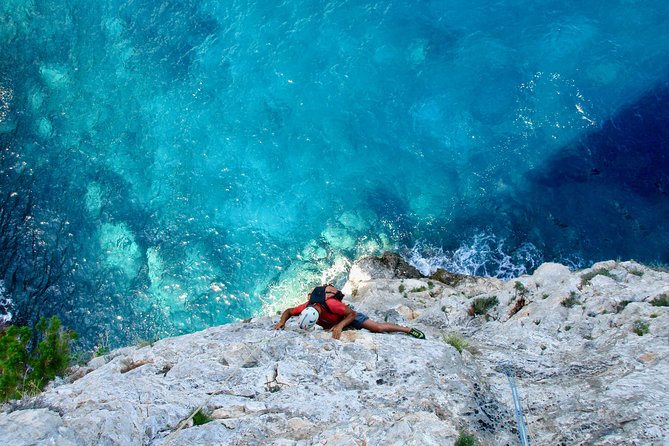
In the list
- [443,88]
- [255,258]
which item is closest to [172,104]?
[255,258]

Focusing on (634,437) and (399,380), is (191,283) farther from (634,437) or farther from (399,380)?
(634,437)

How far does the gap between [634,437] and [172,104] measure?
79.4 feet

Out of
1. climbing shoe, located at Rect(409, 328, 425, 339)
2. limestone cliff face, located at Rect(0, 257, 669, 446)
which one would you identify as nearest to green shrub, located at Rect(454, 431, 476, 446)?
limestone cliff face, located at Rect(0, 257, 669, 446)

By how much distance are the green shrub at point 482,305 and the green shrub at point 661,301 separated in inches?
153

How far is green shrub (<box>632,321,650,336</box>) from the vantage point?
11320 millimetres

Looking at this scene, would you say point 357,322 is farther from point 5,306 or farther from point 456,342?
point 5,306

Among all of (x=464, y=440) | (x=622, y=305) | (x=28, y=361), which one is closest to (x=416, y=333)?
(x=464, y=440)

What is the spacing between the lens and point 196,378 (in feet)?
36.2

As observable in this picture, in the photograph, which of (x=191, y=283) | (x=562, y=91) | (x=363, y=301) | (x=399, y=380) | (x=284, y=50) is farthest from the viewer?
(x=284, y=50)

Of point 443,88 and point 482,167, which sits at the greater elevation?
point 443,88

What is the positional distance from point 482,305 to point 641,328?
4.22 meters

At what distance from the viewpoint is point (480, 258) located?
22.8 m

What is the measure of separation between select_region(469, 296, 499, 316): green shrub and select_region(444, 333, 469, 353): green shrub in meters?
2.57

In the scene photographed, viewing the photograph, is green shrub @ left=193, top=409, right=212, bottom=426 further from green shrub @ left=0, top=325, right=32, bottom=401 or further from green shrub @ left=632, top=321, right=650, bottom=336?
green shrub @ left=632, top=321, right=650, bottom=336
